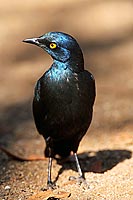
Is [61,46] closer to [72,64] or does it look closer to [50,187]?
[72,64]

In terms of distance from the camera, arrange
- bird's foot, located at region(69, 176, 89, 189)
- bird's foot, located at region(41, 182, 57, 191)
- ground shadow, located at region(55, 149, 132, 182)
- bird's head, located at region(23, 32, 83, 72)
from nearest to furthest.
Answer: bird's head, located at region(23, 32, 83, 72), bird's foot, located at region(41, 182, 57, 191), bird's foot, located at region(69, 176, 89, 189), ground shadow, located at region(55, 149, 132, 182)

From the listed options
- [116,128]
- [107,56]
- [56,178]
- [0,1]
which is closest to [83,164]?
[56,178]

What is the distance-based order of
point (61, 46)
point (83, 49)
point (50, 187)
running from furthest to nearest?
A: point (83, 49), point (50, 187), point (61, 46)

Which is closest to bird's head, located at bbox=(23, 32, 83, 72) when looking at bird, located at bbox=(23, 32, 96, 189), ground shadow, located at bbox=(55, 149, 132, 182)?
bird, located at bbox=(23, 32, 96, 189)

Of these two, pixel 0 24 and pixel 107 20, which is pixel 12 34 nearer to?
pixel 0 24

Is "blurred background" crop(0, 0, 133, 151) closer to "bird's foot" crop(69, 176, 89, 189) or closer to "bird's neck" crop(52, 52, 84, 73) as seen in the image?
"bird's foot" crop(69, 176, 89, 189)

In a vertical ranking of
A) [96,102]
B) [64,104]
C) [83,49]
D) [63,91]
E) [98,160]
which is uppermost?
[63,91]

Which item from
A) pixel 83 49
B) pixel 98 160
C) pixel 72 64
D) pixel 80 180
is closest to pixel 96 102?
pixel 98 160
